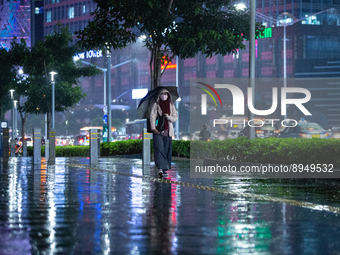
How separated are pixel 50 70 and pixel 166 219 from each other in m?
35.3

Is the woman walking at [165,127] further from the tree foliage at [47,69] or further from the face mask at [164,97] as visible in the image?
the tree foliage at [47,69]

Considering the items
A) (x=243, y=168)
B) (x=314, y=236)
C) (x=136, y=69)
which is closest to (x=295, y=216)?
(x=314, y=236)

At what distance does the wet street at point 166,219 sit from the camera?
5.66 m

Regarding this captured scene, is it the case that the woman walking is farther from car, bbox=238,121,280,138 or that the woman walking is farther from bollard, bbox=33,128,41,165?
car, bbox=238,121,280,138

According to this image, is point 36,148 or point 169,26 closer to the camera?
point 36,148

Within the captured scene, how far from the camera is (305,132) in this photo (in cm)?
3114

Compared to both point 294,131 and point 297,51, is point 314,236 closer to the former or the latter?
point 294,131

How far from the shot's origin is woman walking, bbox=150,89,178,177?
13.9 metres

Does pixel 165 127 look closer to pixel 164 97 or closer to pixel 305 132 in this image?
pixel 164 97

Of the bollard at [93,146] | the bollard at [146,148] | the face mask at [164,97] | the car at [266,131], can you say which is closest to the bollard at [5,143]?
the car at [266,131]

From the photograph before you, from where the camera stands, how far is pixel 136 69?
126m

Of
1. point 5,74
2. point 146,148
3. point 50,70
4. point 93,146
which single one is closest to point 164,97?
point 146,148

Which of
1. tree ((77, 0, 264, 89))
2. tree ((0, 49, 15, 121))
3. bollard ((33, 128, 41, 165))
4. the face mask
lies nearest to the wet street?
the face mask

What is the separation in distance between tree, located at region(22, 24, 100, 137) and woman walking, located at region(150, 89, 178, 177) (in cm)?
2696
